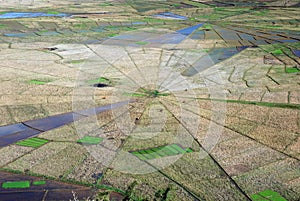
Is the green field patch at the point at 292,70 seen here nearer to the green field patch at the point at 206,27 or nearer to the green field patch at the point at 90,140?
the green field patch at the point at 90,140

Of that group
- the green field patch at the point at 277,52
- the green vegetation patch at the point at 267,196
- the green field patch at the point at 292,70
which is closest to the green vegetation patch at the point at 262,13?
the green field patch at the point at 277,52

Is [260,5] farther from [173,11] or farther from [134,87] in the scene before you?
[134,87]

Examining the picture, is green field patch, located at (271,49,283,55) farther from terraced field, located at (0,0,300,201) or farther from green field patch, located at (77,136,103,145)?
green field patch, located at (77,136,103,145)

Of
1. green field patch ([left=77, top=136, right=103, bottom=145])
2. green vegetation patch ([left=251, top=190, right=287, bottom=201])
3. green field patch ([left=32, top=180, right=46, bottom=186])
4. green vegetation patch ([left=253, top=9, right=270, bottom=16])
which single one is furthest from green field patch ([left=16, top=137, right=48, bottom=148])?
green vegetation patch ([left=253, top=9, right=270, bottom=16])

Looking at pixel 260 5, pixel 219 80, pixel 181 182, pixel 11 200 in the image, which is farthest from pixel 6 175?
pixel 260 5

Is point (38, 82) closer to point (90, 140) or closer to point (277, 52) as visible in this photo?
point (90, 140)

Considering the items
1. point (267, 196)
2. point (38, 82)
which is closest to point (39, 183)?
point (267, 196)
